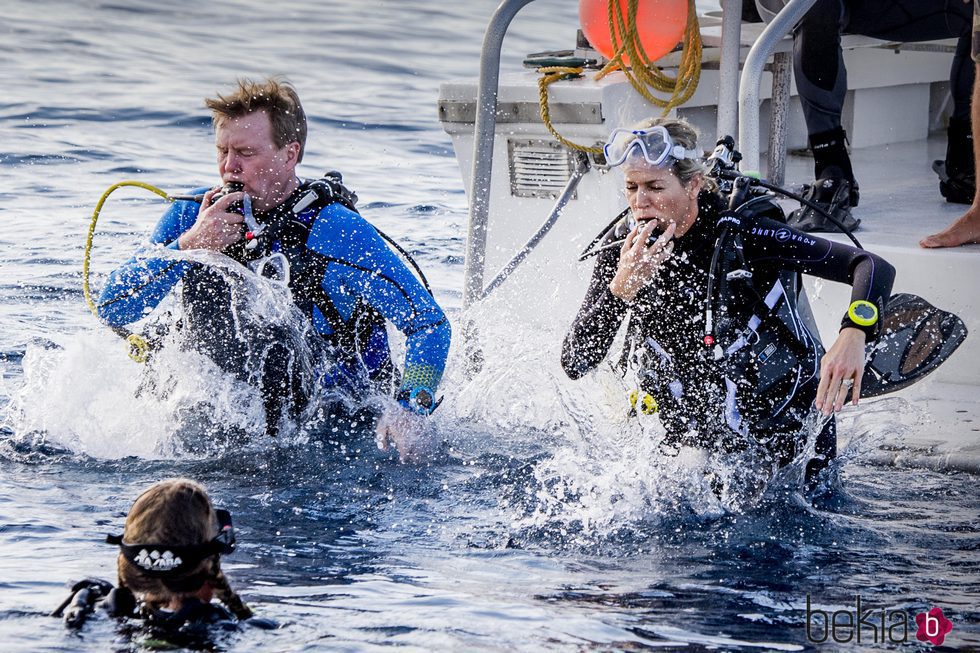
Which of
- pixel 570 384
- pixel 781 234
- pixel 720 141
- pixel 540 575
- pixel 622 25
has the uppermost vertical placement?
pixel 622 25

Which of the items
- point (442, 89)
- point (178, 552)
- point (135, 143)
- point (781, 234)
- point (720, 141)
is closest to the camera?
point (178, 552)

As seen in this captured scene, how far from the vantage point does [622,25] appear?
19.5ft

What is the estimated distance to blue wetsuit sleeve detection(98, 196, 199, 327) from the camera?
490 cm

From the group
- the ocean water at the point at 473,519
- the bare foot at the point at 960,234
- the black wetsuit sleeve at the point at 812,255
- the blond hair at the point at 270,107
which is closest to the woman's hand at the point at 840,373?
the black wetsuit sleeve at the point at 812,255

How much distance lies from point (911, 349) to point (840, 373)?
Result: 94 centimetres

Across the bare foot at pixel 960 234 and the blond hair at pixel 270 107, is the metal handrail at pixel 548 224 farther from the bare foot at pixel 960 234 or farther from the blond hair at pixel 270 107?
the bare foot at pixel 960 234

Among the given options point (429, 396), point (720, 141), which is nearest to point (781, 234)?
point (720, 141)

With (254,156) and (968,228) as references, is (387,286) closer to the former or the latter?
(254,156)

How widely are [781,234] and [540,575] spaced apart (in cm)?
131

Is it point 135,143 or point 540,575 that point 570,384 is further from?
point 135,143

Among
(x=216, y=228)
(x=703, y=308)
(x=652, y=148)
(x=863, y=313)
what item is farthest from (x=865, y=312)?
(x=216, y=228)

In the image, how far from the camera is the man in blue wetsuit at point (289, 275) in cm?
474

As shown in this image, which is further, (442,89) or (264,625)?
(442,89)

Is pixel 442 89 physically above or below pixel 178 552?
above
